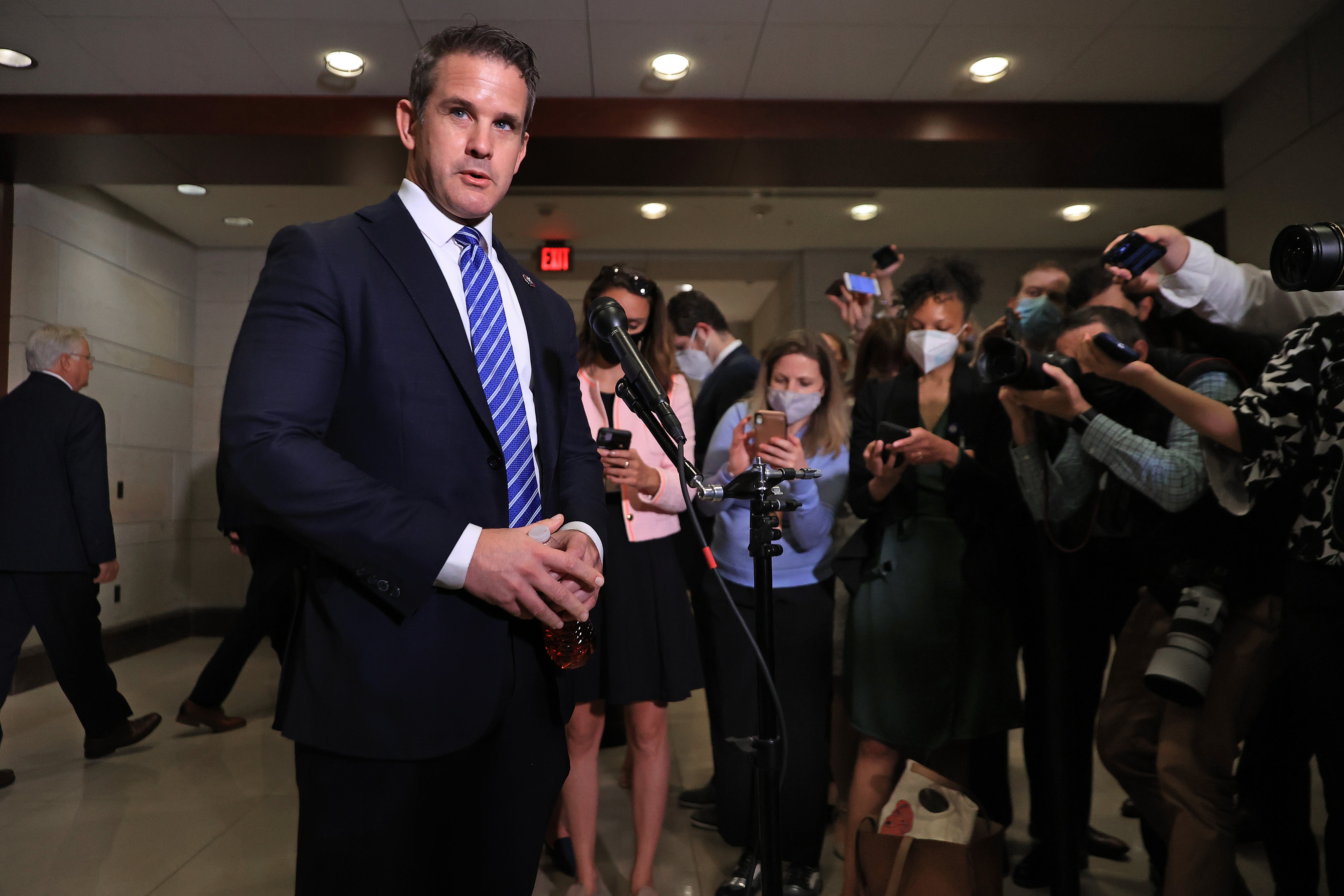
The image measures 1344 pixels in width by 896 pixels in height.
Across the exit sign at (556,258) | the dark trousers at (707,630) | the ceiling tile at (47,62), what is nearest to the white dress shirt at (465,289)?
the dark trousers at (707,630)

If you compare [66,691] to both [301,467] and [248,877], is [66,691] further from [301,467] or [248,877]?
[301,467]

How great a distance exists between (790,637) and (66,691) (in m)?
2.80

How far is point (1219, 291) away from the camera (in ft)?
6.19

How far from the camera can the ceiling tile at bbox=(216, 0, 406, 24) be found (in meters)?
3.29

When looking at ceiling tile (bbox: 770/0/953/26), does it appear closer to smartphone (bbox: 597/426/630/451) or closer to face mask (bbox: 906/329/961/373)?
face mask (bbox: 906/329/961/373)

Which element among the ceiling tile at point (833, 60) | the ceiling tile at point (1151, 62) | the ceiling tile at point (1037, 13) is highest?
the ceiling tile at point (1037, 13)

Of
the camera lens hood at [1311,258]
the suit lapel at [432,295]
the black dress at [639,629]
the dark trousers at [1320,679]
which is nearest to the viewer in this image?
the suit lapel at [432,295]

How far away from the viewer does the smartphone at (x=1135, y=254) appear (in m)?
1.82

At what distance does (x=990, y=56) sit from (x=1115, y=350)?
2704 mm

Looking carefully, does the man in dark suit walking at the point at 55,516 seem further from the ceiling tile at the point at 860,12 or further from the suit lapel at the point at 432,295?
the ceiling tile at the point at 860,12

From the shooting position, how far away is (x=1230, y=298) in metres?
1.91

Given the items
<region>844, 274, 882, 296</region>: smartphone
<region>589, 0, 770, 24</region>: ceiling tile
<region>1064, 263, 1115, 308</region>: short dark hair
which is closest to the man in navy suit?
<region>1064, 263, 1115, 308</region>: short dark hair

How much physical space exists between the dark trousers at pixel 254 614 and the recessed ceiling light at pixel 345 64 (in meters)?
2.09

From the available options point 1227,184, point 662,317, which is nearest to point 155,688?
point 662,317
